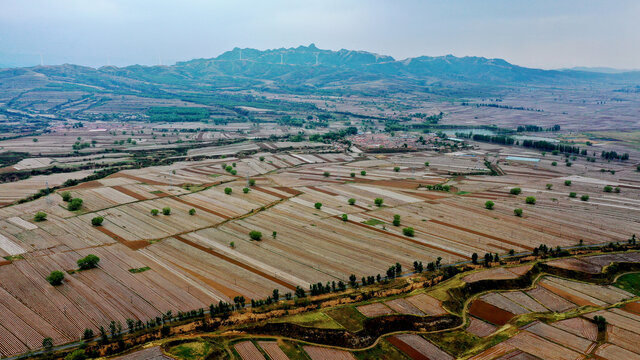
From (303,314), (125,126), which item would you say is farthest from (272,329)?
(125,126)

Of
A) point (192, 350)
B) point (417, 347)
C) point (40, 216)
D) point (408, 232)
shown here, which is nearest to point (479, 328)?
point (417, 347)

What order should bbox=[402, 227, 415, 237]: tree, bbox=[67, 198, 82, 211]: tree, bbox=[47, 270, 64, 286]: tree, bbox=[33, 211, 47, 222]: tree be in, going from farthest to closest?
bbox=[67, 198, 82, 211]: tree
bbox=[33, 211, 47, 222]: tree
bbox=[402, 227, 415, 237]: tree
bbox=[47, 270, 64, 286]: tree

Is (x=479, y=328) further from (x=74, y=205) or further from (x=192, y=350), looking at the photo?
(x=74, y=205)

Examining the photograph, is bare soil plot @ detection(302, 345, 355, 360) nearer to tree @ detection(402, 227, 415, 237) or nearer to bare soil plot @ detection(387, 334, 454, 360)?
bare soil plot @ detection(387, 334, 454, 360)

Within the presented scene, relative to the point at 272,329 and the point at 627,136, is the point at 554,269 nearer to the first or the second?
the point at 272,329

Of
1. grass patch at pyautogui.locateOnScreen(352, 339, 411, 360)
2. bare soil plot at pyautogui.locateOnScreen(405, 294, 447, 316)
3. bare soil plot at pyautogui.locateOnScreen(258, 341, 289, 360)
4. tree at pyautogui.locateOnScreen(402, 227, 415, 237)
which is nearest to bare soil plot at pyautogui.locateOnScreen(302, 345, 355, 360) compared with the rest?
grass patch at pyautogui.locateOnScreen(352, 339, 411, 360)

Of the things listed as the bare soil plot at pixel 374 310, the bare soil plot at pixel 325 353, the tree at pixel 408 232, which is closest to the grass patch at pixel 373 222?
the tree at pixel 408 232

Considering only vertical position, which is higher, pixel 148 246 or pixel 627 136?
pixel 627 136
